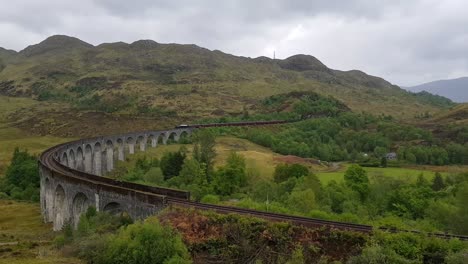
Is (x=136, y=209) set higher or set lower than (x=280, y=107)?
Answer: lower

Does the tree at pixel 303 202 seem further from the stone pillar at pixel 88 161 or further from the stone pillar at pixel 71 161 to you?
the stone pillar at pixel 88 161

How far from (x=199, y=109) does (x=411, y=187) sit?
138590mm

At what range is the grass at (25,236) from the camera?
115ft

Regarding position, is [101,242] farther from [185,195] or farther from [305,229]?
[305,229]

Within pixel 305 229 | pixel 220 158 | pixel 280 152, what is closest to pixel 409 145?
pixel 280 152

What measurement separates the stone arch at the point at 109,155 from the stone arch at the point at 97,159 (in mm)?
2955

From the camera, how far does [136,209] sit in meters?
40.1

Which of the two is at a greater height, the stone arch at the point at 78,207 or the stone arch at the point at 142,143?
the stone arch at the point at 142,143

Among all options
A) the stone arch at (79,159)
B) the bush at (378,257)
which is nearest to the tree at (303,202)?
the bush at (378,257)

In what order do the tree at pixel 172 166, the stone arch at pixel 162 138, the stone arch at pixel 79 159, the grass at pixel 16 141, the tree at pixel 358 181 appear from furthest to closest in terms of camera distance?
1. the stone arch at pixel 162 138
2. the grass at pixel 16 141
3. the stone arch at pixel 79 159
4. the tree at pixel 172 166
5. the tree at pixel 358 181

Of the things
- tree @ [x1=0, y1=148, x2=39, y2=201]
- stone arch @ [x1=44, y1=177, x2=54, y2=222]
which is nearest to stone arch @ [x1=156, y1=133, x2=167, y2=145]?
tree @ [x1=0, y1=148, x2=39, y2=201]

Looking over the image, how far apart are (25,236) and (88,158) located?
42.9 metres

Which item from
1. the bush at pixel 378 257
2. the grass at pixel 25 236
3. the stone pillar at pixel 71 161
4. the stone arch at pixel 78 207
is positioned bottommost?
the grass at pixel 25 236

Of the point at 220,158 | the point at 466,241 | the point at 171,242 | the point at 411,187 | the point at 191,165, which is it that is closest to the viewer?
the point at 466,241
